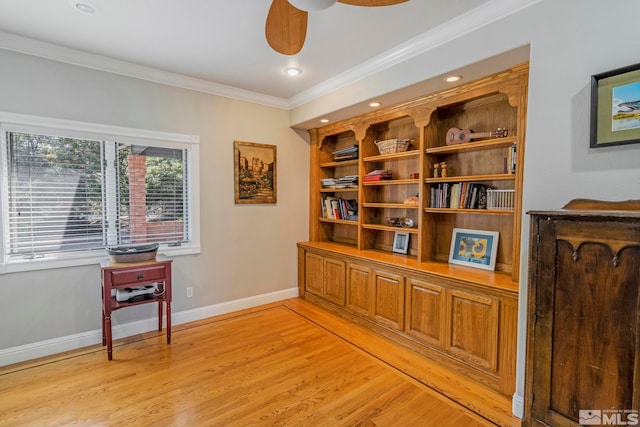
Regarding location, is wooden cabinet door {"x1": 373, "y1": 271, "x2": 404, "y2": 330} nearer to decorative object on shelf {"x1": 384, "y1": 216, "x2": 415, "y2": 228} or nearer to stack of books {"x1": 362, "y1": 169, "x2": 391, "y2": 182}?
decorative object on shelf {"x1": 384, "y1": 216, "x2": 415, "y2": 228}

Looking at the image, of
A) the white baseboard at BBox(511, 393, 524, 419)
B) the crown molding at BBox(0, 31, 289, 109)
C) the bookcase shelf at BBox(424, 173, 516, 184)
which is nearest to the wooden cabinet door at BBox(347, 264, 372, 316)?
the bookcase shelf at BBox(424, 173, 516, 184)

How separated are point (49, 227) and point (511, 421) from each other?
3.77 m

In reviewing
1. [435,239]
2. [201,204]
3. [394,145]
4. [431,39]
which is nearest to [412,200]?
[435,239]

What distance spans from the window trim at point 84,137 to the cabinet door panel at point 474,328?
104 inches

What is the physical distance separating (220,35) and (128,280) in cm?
215

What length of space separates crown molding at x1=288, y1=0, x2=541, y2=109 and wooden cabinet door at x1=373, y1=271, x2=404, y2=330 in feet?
6.29

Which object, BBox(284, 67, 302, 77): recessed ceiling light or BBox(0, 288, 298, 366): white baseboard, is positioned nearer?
BBox(0, 288, 298, 366): white baseboard

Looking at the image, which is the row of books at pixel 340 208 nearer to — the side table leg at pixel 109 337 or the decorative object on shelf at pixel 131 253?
the decorative object on shelf at pixel 131 253

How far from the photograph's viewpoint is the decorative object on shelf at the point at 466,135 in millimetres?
2553

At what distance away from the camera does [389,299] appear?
118 inches

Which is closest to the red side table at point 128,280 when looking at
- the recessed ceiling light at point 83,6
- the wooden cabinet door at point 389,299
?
the recessed ceiling light at point 83,6

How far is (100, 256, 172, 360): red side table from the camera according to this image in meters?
2.57

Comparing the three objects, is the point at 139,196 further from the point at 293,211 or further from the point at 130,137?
the point at 293,211

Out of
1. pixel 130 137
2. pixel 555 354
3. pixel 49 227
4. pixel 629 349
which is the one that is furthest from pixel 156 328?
pixel 629 349
